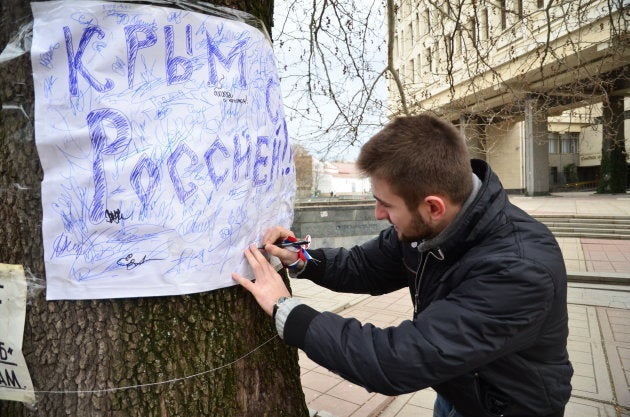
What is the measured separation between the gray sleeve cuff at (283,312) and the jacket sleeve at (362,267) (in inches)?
22.3

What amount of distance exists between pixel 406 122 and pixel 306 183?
51.7 meters

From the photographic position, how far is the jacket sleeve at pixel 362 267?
6.59 ft

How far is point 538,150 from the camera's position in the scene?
2645cm

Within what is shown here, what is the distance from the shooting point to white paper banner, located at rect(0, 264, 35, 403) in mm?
1290

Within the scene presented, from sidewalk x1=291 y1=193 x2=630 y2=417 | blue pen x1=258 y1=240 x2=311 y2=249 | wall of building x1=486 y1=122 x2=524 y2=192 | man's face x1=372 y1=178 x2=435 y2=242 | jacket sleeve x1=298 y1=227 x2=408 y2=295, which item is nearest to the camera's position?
man's face x1=372 y1=178 x2=435 y2=242

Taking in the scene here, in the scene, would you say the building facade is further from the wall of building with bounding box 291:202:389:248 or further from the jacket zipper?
the wall of building with bounding box 291:202:389:248

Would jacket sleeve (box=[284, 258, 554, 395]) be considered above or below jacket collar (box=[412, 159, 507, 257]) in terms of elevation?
below

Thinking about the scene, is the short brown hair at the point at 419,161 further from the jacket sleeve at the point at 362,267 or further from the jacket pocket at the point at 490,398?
the jacket pocket at the point at 490,398

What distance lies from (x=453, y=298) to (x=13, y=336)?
4.44 ft

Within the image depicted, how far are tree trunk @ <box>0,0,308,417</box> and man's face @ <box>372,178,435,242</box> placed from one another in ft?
2.13

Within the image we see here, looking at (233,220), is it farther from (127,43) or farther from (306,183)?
(306,183)
